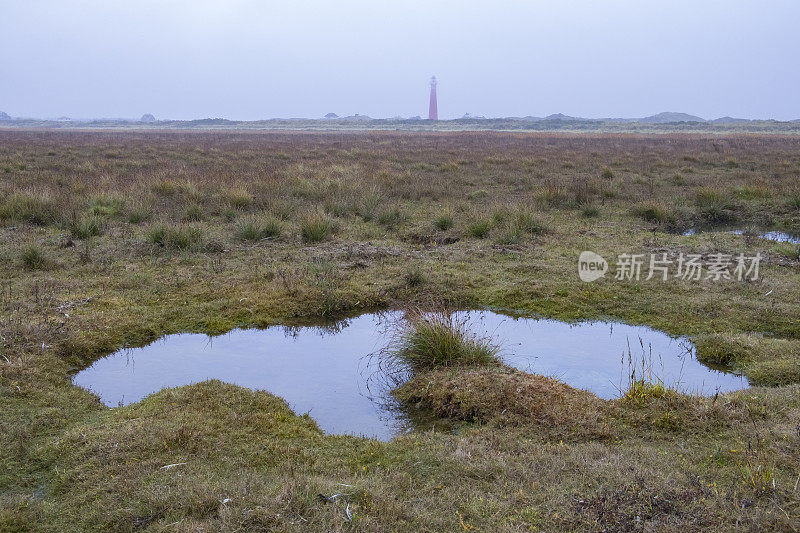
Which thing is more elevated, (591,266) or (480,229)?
(480,229)

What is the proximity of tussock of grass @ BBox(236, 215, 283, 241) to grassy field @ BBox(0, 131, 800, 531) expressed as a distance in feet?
0.13

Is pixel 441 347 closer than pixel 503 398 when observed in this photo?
No

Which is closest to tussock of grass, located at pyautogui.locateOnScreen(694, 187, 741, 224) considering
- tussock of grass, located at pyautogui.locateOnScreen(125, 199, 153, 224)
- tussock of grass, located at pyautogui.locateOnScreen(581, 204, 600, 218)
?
tussock of grass, located at pyautogui.locateOnScreen(581, 204, 600, 218)

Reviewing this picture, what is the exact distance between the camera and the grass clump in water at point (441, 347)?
5.83 m

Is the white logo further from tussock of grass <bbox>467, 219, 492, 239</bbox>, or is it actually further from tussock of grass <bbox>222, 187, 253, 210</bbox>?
tussock of grass <bbox>222, 187, 253, 210</bbox>

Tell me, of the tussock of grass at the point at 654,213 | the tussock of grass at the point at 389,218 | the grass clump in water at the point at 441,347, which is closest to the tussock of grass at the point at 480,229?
the tussock of grass at the point at 389,218

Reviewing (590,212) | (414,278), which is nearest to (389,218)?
(414,278)

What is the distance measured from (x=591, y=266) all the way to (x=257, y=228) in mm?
6065

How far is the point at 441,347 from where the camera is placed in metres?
5.85

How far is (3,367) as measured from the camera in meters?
5.36

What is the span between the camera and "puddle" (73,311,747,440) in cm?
537

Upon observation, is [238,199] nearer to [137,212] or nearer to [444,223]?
[137,212]

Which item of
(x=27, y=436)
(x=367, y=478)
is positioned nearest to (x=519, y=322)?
(x=367, y=478)

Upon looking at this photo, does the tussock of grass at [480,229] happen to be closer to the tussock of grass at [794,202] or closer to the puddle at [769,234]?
the puddle at [769,234]
